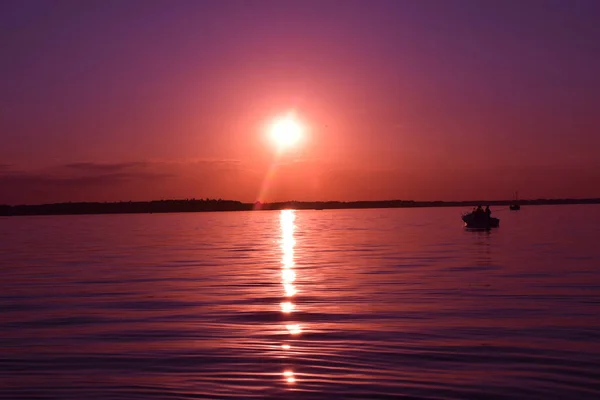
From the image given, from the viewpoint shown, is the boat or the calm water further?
the boat

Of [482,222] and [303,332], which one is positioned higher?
[482,222]

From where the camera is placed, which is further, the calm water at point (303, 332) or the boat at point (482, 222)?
the boat at point (482, 222)

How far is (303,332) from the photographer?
19.5m

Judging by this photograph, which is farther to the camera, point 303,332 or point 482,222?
point 482,222

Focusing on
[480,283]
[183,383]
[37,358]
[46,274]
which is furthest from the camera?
[46,274]

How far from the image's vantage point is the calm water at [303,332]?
45.3 feet

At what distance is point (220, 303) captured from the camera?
25.5m

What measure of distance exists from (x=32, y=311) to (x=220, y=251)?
31414 mm

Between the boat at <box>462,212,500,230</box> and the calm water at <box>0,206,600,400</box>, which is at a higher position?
the boat at <box>462,212,500,230</box>

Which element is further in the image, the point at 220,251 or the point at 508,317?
the point at 220,251

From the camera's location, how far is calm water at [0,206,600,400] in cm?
1380

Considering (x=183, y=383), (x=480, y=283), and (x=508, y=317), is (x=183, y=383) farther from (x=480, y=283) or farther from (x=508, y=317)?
(x=480, y=283)

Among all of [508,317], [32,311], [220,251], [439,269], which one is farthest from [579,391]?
[220,251]

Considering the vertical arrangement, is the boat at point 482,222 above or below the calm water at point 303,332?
above
